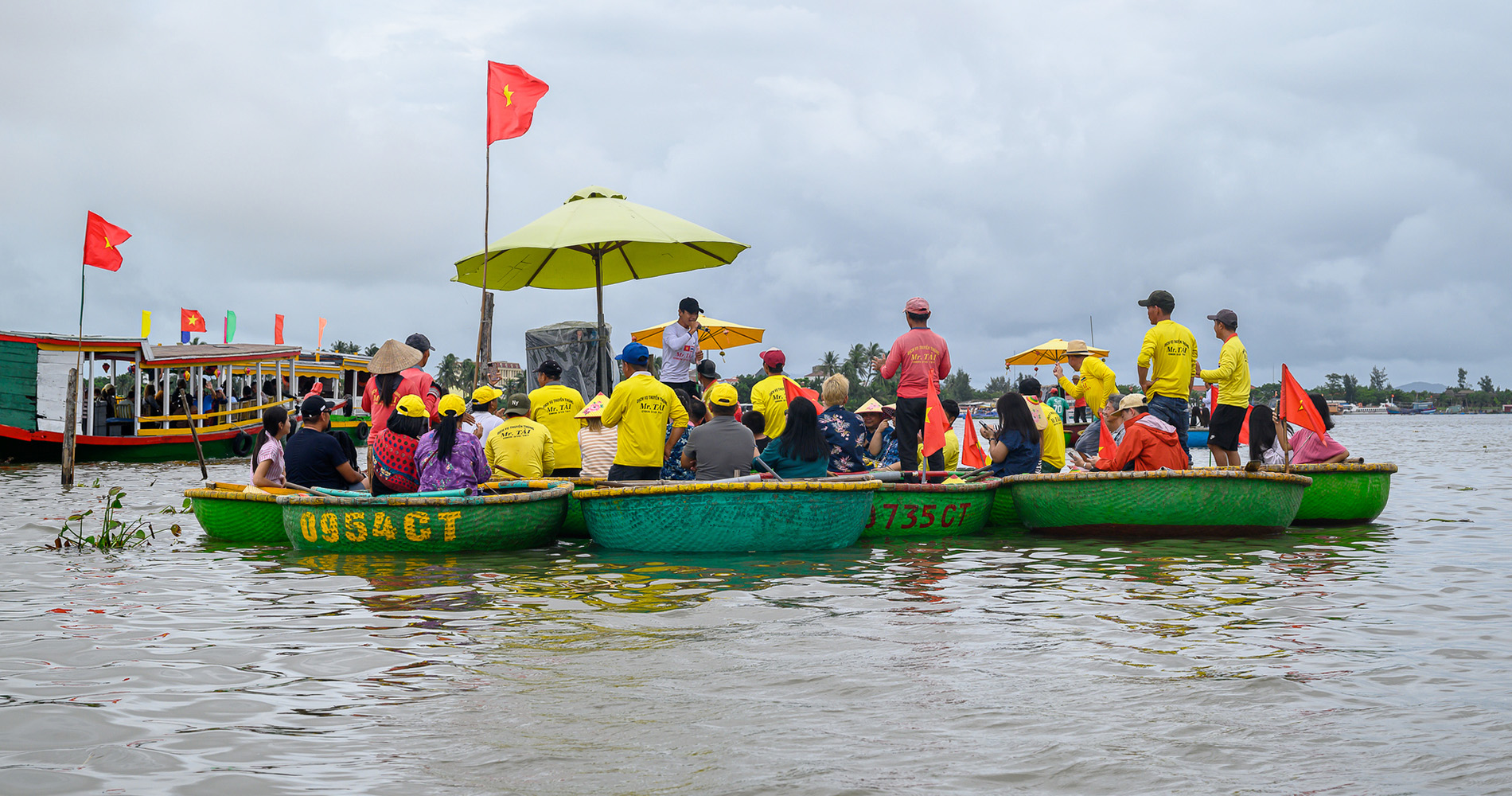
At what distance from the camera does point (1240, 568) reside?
741cm

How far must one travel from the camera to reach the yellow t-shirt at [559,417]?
392 inches

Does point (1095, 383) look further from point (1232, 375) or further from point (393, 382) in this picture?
point (393, 382)

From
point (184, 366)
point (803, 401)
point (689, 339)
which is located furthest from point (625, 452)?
point (184, 366)

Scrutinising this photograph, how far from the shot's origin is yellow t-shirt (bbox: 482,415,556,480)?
30.6 ft

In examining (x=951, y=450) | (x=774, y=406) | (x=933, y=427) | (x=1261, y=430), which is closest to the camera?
(x=933, y=427)

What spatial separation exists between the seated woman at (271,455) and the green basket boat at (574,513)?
1784 millimetres

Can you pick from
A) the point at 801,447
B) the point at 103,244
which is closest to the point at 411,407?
the point at 801,447

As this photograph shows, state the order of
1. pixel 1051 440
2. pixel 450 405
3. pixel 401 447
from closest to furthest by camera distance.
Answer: pixel 450 405, pixel 401 447, pixel 1051 440

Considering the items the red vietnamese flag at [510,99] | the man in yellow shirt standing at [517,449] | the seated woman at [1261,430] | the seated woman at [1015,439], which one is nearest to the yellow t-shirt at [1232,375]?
the seated woman at [1261,430]

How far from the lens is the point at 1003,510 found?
991cm

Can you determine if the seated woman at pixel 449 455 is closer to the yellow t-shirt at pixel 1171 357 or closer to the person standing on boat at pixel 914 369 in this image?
the person standing on boat at pixel 914 369

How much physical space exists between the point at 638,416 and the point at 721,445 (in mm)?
703

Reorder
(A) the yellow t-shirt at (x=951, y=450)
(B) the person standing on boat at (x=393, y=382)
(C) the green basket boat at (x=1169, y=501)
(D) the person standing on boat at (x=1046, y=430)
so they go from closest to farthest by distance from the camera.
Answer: (C) the green basket boat at (x=1169, y=501) < (B) the person standing on boat at (x=393, y=382) < (D) the person standing on boat at (x=1046, y=430) < (A) the yellow t-shirt at (x=951, y=450)

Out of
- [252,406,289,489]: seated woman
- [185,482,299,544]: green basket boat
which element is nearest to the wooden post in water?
[185,482,299,544]: green basket boat
